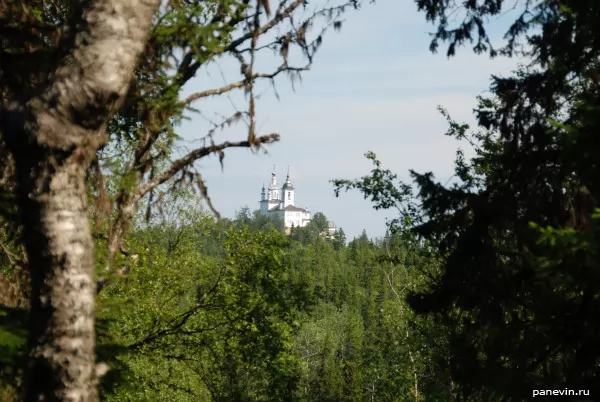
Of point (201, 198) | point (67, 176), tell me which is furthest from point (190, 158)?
point (67, 176)

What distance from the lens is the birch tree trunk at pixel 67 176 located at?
135 inches

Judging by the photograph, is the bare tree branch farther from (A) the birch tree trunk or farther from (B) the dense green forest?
(A) the birch tree trunk

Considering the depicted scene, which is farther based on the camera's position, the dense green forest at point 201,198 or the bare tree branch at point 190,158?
the bare tree branch at point 190,158

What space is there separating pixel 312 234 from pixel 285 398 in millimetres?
181368

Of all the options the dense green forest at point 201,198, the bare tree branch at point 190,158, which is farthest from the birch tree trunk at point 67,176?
the bare tree branch at point 190,158

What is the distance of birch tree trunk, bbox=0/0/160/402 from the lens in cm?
344

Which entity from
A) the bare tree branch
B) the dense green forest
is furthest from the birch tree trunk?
Result: the bare tree branch

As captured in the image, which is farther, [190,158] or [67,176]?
[190,158]

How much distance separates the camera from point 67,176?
3566 millimetres

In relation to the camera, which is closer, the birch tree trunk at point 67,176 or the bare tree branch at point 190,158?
the birch tree trunk at point 67,176

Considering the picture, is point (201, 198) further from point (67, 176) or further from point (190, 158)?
point (67, 176)

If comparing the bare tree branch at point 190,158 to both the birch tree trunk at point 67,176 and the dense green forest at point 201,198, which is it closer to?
the dense green forest at point 201,198

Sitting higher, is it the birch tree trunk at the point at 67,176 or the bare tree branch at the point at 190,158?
the bare tree branch at the point at 190,158

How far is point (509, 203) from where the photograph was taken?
7824 millimetres
